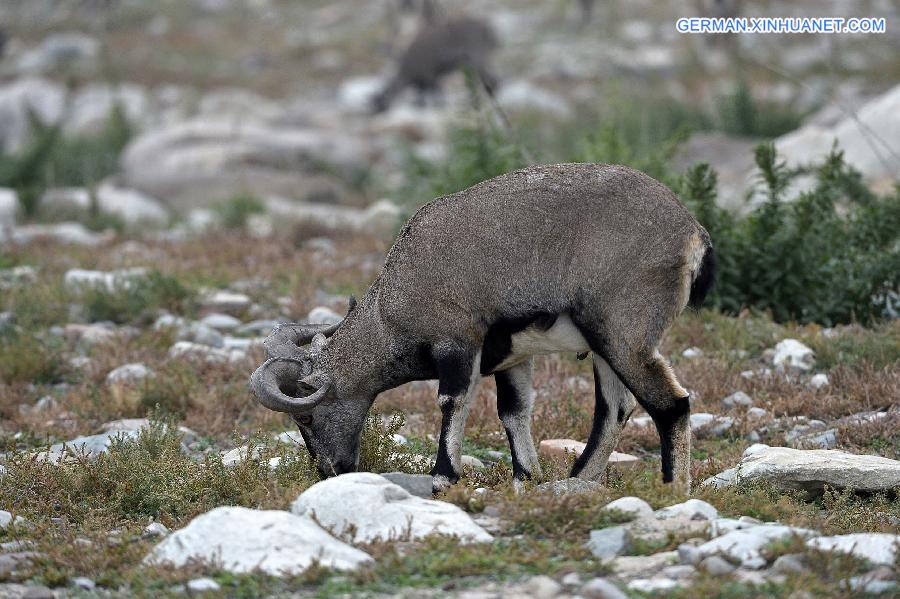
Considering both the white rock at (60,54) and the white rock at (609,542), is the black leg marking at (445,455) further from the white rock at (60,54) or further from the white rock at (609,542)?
the white rock at (60,54)

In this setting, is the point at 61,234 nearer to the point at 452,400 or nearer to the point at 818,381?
the point at 818,381

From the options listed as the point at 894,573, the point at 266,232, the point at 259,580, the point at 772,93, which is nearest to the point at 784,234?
the point at 894,573

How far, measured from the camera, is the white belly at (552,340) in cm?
722

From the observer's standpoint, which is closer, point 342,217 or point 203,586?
point 203,586

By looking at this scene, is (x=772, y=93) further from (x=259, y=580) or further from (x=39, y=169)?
(x=259, y=580)

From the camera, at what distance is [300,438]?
907 cm

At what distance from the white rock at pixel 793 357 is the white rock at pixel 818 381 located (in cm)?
26

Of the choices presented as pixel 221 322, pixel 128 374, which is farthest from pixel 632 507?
pixel 221 322

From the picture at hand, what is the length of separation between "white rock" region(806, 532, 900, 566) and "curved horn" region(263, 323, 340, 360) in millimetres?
3453

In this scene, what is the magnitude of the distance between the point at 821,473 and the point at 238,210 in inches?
498

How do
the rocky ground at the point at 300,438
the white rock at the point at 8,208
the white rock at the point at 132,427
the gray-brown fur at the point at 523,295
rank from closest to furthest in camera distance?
the rocky ground at the point at 300,438
the gray-brown fur at the point at 523,295
the white rock at the point at 132,427
the white rock at the point at 8,208

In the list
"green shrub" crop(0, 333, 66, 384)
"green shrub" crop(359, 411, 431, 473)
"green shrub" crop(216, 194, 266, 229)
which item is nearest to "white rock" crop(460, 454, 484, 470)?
"green shrub" crop(359, 411, 431, 473)

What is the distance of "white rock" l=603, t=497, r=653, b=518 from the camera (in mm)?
6219

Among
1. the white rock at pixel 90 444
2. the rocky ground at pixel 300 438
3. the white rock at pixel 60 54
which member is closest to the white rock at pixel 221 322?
the rocky ground at pixel 300 438
